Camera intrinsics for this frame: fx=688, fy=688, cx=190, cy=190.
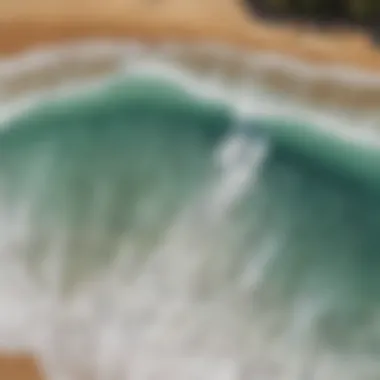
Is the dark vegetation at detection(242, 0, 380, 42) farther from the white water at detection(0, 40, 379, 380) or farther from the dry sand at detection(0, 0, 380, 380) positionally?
the white water at detection(0, 40, 379, 380)

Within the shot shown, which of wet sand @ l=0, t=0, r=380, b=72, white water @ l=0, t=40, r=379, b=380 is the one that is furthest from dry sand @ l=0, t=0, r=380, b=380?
white water @ l=0, t=40, r=379, b=380

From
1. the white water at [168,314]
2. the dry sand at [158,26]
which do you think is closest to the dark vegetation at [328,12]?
the dry sand at [158,26]

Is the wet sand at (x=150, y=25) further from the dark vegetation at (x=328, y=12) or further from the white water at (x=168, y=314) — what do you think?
the white water at (x=168, y=314)

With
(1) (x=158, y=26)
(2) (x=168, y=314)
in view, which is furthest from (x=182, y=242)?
(1) (x=158, y=26)

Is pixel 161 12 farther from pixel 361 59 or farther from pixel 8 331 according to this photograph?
pixel 8 331

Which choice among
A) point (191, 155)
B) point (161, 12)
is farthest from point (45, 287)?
point (161, 12)

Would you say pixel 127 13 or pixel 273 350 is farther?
pixel 127 13

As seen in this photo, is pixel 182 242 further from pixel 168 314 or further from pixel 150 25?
pixel 150 25
